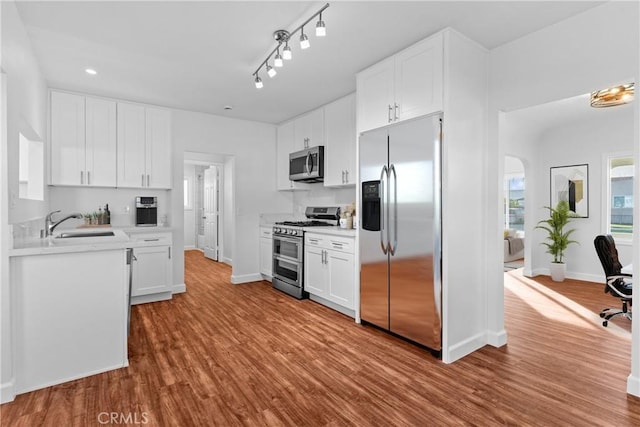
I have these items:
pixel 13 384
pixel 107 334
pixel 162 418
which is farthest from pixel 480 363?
pixel 13 384

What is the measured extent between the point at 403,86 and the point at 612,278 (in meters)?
2.97

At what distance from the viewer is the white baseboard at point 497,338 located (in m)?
2.88

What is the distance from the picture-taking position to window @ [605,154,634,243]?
5.15 meters

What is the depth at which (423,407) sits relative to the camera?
78.7 inches

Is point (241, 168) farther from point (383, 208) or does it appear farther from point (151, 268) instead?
point (383, 208)

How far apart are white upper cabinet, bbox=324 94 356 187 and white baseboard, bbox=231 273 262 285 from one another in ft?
6.95

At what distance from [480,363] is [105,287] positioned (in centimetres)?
301

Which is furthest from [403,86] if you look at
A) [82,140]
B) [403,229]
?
[82,140]

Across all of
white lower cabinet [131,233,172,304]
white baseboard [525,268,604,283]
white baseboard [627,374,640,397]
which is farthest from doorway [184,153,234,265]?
white baseboard [525,268,604,283]

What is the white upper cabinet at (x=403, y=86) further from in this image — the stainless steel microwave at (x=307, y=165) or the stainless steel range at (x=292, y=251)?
the stainless steel range at (x=292, y=251)

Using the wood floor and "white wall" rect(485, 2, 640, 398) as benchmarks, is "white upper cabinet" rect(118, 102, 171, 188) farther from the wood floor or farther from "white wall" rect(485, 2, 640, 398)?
"white wall" rect(485, 2, 640, 398)

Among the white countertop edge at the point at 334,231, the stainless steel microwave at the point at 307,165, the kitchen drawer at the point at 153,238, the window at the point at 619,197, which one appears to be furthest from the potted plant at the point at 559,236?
the kitchen drawer at the point at 153,238

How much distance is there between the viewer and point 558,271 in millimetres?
5410

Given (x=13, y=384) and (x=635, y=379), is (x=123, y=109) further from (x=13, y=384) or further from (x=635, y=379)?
(x=635, y=379)
